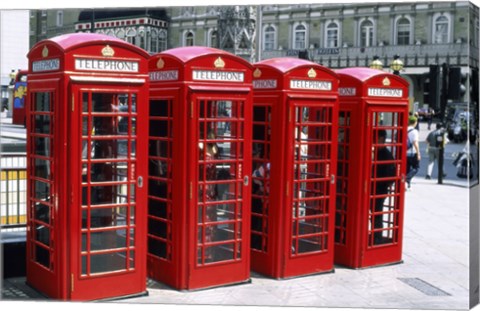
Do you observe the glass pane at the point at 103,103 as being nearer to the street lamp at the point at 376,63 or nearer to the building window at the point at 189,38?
the building window at the point at 189,38

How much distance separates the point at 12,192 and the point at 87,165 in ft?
4.71

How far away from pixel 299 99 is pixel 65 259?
2508 mm

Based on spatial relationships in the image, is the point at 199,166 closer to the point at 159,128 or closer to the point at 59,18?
the point at 159,128

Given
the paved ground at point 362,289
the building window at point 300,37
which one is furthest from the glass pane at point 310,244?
the building window at point 300,37

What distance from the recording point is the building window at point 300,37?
8663 millimetres

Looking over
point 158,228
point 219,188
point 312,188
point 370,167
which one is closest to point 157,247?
point 158,228

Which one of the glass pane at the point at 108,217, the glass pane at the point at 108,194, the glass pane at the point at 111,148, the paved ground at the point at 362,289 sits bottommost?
the paved ground at the point at 362,289

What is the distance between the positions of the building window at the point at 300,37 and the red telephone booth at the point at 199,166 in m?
2.98

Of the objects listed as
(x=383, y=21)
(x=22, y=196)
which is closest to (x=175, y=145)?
(x=22, y=196)

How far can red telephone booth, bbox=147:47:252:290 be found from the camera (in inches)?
221

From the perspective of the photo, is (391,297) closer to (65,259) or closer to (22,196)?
(65,259)

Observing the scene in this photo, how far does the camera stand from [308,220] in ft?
21.4

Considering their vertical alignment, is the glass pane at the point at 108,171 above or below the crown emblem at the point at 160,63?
below

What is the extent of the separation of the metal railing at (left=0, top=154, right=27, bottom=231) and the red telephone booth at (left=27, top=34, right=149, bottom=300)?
1.99 feet
